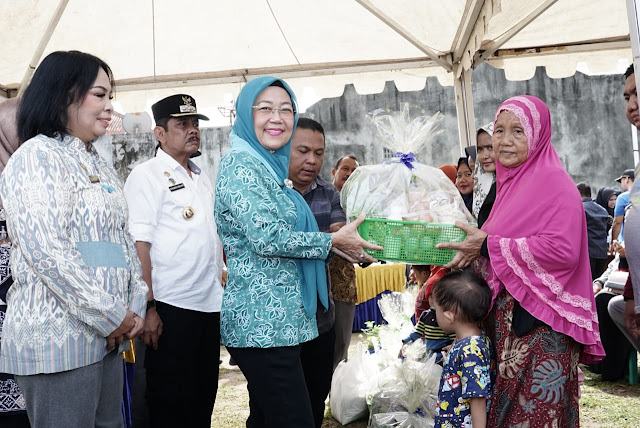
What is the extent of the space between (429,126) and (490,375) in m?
1.24

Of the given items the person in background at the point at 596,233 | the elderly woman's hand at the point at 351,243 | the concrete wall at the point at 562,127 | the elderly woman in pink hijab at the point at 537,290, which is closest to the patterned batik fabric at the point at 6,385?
the elderly woman's hand at the point at 351,243

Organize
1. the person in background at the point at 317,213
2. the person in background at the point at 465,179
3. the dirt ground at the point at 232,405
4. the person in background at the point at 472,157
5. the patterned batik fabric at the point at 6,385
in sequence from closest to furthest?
the patterned batik fabric at the point at 6,385 → the person in background at the point at 317,213 → the dirt ground at the point at 232,405 → the person in background at the point at 472,157 → the person in background at the point at 465,179

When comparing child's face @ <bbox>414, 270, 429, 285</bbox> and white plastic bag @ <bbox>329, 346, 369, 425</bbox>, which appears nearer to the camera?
child's face @ <bbox>414, 270, 429, 285</bbox>

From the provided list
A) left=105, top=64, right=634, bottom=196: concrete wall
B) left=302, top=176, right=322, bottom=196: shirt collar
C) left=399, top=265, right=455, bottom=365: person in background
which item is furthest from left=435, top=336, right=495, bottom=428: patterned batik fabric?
left=105, top=64, right=634, bottom=196: concrete wall

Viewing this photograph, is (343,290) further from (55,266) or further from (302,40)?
(302,40)

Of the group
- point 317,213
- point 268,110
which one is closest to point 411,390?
point 317,213

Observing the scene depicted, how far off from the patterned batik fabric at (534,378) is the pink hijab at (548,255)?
8 cm

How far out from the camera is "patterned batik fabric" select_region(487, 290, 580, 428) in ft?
8.40

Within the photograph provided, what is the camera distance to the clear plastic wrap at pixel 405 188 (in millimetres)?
2607

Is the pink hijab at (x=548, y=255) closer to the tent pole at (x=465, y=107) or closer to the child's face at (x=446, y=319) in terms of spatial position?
the child's face at (x=446, y=319)

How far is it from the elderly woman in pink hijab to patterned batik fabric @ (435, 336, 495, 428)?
0.22 feet

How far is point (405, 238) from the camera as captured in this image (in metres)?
2.51

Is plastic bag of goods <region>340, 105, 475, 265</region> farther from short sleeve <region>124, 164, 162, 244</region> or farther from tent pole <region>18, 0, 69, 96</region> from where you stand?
tent pole <region>18, 0, 69, 96</region>

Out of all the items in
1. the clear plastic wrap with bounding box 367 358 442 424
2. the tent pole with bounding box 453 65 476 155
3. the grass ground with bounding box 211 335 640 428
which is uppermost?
the tent pole with bounding box 453 65 476 155
